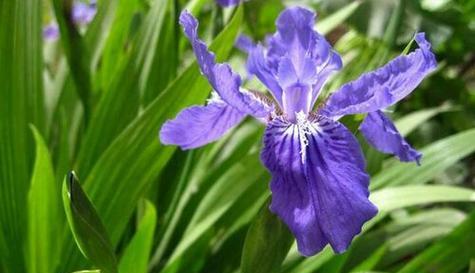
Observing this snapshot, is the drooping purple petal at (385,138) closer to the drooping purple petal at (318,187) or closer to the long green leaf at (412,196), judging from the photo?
the drooping purple petal at (318,187)

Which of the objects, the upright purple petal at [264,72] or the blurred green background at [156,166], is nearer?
the upright purple petal at [264,72]

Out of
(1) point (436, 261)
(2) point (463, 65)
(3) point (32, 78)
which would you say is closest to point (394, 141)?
(1) point (436, 261)

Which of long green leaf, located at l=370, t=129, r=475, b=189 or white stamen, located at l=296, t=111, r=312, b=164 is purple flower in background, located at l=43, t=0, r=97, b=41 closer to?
long green leaf, located at l=370, t=129, r=475, b=189

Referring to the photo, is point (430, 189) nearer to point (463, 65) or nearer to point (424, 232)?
point (424, 232)

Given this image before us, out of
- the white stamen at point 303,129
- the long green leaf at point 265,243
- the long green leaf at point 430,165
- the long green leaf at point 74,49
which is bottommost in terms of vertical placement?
the long green leaf at point 430,165

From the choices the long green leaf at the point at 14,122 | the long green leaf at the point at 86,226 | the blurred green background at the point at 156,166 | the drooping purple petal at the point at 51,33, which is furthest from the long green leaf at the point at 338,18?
the long green leaf at the point at 86,226

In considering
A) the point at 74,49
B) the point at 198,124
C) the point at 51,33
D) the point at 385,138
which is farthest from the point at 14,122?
the point at 51,33

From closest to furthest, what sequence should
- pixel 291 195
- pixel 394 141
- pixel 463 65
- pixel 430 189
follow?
pixel 291 195
pixel 394 141
pixel 430 189
pixel 463 65
